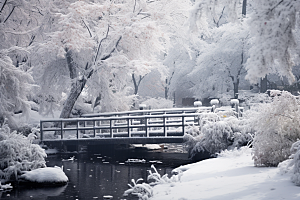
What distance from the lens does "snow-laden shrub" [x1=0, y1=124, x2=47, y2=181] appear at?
35.6ft

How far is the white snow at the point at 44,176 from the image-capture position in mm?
10430

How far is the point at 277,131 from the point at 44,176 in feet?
20.2

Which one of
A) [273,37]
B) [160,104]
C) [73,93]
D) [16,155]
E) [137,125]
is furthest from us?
[160,104]

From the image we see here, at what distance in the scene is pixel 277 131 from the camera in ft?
29.1

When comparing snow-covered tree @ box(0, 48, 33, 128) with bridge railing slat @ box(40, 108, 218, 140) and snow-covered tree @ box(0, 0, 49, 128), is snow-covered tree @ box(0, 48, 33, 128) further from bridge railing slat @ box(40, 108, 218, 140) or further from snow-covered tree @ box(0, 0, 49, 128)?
bridge railing slat @ box(40, 108, 218, 140)

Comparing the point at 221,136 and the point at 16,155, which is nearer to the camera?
the point at 16,155

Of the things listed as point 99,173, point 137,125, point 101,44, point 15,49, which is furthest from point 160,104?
point 99,173

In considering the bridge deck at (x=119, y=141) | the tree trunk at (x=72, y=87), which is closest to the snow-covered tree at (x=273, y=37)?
the bridge deck at (x=119, y=141)

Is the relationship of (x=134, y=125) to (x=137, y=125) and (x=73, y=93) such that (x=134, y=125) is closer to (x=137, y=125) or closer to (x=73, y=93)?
(x=137, y=125)

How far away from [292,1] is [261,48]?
89cm

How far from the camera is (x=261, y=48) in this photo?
6223 millimetres

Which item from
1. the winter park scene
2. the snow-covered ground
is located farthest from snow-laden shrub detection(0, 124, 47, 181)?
the snow-covered ground

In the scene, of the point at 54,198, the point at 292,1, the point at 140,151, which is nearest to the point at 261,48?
the point at 292,1

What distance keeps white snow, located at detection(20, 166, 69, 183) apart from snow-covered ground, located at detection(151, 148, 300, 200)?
10.8ft
